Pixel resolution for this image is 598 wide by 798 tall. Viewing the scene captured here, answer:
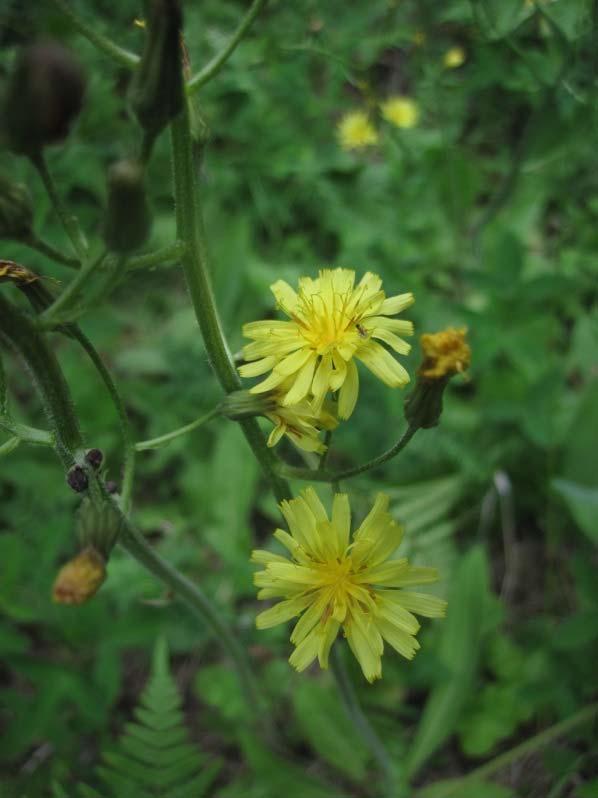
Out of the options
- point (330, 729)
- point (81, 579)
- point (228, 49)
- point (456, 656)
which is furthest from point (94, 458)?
point (456, 656)

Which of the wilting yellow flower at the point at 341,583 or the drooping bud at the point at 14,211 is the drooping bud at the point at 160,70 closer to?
the drooping bud at the point at 14,211

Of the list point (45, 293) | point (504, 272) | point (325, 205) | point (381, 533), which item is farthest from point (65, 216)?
point (325, 205)

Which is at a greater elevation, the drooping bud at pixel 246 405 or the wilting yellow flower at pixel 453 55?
the wilting yellow flower at pixel 453 55

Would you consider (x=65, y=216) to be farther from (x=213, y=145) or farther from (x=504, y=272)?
(x=213, y=145)

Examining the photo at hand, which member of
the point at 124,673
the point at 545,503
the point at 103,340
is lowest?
the point at 124,673

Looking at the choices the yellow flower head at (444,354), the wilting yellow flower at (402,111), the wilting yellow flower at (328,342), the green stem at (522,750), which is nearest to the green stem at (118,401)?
the wilting yellow flower at (328,342)

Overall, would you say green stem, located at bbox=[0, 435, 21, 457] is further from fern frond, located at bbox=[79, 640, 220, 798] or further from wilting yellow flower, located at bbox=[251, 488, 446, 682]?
fern frond, located at bbox=[79, 640, 220, 798]
